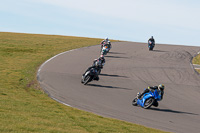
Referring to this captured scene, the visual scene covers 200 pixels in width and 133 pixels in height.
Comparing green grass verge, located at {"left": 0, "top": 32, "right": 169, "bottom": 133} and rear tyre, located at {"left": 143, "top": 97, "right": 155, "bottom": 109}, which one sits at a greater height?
rear tyre, located at {"left": 143, "top": 97, "right": 155, "bottom": 109}

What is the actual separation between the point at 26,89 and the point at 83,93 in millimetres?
3566

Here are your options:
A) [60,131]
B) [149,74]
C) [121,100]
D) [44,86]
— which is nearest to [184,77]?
[149,74]

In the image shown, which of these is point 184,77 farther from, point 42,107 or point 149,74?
point 42,107

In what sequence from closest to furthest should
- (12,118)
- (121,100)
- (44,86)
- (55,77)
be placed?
(12,118)
(121,100)
(44,86)
(55,77)

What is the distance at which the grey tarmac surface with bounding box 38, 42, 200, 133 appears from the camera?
1448 cm

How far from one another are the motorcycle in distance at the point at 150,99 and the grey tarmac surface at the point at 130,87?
1.23 ft

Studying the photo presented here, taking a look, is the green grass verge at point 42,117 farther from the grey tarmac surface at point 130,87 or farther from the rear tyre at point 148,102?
the rear tyre at point 148,102

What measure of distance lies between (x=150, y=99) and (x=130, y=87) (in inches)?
217

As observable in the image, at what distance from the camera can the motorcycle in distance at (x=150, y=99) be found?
1563cm

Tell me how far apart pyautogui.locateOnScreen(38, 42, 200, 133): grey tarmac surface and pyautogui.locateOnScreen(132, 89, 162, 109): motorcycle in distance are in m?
0.37

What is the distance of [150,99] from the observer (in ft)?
52.5

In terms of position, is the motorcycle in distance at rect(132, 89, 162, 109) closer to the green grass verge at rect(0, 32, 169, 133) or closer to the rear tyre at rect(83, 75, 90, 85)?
the green grass verge at rect(0, 32, 169, 133)

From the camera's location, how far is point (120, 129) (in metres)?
11.0

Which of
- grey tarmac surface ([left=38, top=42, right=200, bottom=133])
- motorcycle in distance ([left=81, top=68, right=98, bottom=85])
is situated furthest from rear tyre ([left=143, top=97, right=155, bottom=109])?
motorcycle in distance ([left=81, top=68, right=98, bottom=85])
